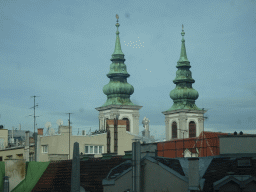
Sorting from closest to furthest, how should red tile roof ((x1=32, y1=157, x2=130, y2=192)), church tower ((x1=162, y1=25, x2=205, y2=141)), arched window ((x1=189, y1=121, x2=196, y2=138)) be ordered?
red tile roof ((x1=32, y1=157, x2=130, y2=192))
arched window ((x1=189, y1=121, x2=196, y2=138))
church tower ((x1=162, y1=25, x2=205, y2=141))

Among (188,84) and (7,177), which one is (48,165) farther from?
(188,84)

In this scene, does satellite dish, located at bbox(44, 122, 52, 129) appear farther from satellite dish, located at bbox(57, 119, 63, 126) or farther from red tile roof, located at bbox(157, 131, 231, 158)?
red tile roof, located at bbox(157, 131, 231, 158)

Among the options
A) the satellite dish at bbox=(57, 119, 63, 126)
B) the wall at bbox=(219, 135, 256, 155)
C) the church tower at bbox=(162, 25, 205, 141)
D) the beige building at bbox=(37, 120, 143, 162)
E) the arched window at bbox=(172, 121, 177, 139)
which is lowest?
the wall at bbox=(219, 135, 256, 155)

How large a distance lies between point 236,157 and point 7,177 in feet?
63.5

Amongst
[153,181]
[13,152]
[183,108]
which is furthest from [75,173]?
[183,108]

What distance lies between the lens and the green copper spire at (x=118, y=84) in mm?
146500

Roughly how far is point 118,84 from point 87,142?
51568 millimetres

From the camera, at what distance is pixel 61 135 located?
92562 mm

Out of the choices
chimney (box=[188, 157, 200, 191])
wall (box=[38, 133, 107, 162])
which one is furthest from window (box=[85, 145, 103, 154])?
chimney (box=[188, 157, 200, 191])

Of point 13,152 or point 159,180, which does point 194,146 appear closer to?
point 13,152

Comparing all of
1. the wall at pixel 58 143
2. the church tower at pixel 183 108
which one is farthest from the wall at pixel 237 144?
the church tower at pixel 183 108

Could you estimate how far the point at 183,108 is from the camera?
15012 centimetres

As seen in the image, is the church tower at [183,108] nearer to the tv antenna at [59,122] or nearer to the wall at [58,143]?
the wall at [58,143]

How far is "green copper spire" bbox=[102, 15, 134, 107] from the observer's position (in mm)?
146500
